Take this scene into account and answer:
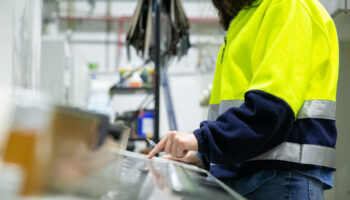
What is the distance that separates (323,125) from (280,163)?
129 millimetres

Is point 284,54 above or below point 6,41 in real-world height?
above

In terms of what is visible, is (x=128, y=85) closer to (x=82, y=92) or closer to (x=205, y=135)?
(x=82, y=92)

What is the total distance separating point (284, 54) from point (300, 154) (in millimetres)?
212

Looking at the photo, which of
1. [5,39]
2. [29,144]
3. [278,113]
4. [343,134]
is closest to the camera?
[29,144]

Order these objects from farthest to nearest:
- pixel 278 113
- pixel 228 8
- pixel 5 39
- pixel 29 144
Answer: pixel 5 39
pixel 228 8
pixel 278 113
pixel 29 144

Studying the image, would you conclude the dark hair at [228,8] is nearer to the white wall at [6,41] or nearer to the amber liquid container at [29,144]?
the amber liquid container at [29,144]

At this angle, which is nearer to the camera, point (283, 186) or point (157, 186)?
point (157, 186)

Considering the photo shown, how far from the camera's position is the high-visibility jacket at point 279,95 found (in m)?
0.72

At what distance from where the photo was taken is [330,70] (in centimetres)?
81

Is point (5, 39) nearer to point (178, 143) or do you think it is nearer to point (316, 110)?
point (178, 143)

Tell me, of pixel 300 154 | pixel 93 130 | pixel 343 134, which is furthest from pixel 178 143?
pixel 343 134

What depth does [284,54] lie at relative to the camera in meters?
0.74

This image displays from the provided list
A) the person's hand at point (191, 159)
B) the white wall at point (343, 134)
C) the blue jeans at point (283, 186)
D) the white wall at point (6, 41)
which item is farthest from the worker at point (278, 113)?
the white wall at point (6, 41)

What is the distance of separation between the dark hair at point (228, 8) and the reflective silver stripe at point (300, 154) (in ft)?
1.19
